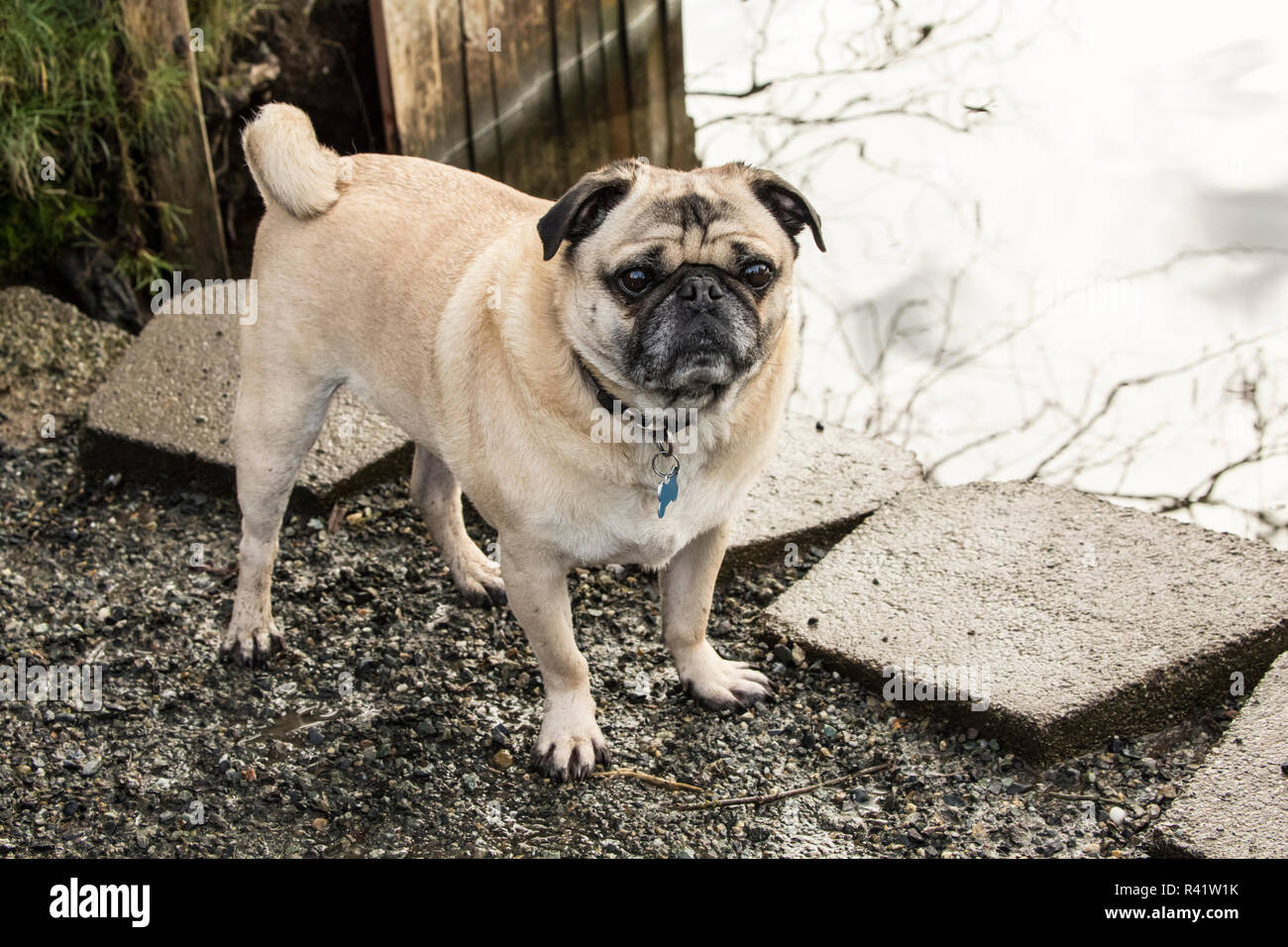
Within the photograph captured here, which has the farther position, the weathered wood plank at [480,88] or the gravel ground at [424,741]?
the weathered wood plank at [480,88]

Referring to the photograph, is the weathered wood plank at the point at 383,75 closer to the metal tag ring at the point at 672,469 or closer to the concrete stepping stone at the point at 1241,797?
the metal tag ring at the point at 672,469

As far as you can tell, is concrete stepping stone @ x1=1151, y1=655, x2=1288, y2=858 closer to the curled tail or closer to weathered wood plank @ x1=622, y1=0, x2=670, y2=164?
the curled tail

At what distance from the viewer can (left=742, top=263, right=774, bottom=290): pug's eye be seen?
313 centimetres

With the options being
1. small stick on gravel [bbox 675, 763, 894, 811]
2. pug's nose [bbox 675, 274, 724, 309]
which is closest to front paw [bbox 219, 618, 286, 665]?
small stick on gravel [bbox 675, 763, 894, 811]

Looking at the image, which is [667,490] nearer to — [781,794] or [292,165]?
[781,794]

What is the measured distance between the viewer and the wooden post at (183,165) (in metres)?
5.58

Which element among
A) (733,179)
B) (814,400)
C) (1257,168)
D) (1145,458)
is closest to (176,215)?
(814,400)

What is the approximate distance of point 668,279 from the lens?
309cm

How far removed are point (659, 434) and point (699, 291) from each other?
0.44 meters

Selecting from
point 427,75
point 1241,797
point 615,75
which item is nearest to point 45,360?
point 427,75

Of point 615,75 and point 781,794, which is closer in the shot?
point 781,794

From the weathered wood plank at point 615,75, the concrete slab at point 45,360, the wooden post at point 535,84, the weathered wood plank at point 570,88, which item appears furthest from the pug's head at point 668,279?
the weathered wood plank at point 615,75

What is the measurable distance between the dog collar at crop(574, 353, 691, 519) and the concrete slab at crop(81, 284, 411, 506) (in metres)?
A: 1.91

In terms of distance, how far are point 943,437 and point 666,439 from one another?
256 cm
